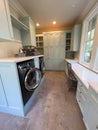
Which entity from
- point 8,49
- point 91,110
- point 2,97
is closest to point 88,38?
point 91,110

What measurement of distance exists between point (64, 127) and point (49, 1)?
3088 millimetres

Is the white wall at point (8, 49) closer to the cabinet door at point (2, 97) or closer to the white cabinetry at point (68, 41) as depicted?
the cabinet door at point (2, 97)

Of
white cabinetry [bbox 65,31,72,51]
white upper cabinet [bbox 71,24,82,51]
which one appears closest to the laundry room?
white upper cabinet [bbox 71,24,82,51]

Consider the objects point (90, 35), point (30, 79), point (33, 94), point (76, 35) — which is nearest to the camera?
point (30, 79)

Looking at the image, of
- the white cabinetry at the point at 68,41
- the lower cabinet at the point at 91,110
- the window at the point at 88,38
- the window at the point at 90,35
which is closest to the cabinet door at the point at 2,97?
the lower cabinet at the point at 91,110

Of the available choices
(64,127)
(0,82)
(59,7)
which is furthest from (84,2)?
(64,127)

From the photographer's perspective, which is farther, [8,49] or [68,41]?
[68,41]

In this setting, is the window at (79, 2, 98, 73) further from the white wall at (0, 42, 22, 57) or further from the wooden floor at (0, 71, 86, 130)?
the white wall at (0, 42, 22, 57)

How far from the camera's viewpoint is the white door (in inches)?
154

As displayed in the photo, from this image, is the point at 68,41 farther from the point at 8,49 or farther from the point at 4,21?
the point at 4,21

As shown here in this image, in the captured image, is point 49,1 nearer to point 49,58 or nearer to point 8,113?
point 49,58

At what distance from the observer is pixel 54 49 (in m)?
4.10

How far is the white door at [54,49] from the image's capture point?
3.91 metres

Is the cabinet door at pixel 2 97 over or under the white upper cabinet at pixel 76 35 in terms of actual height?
under
